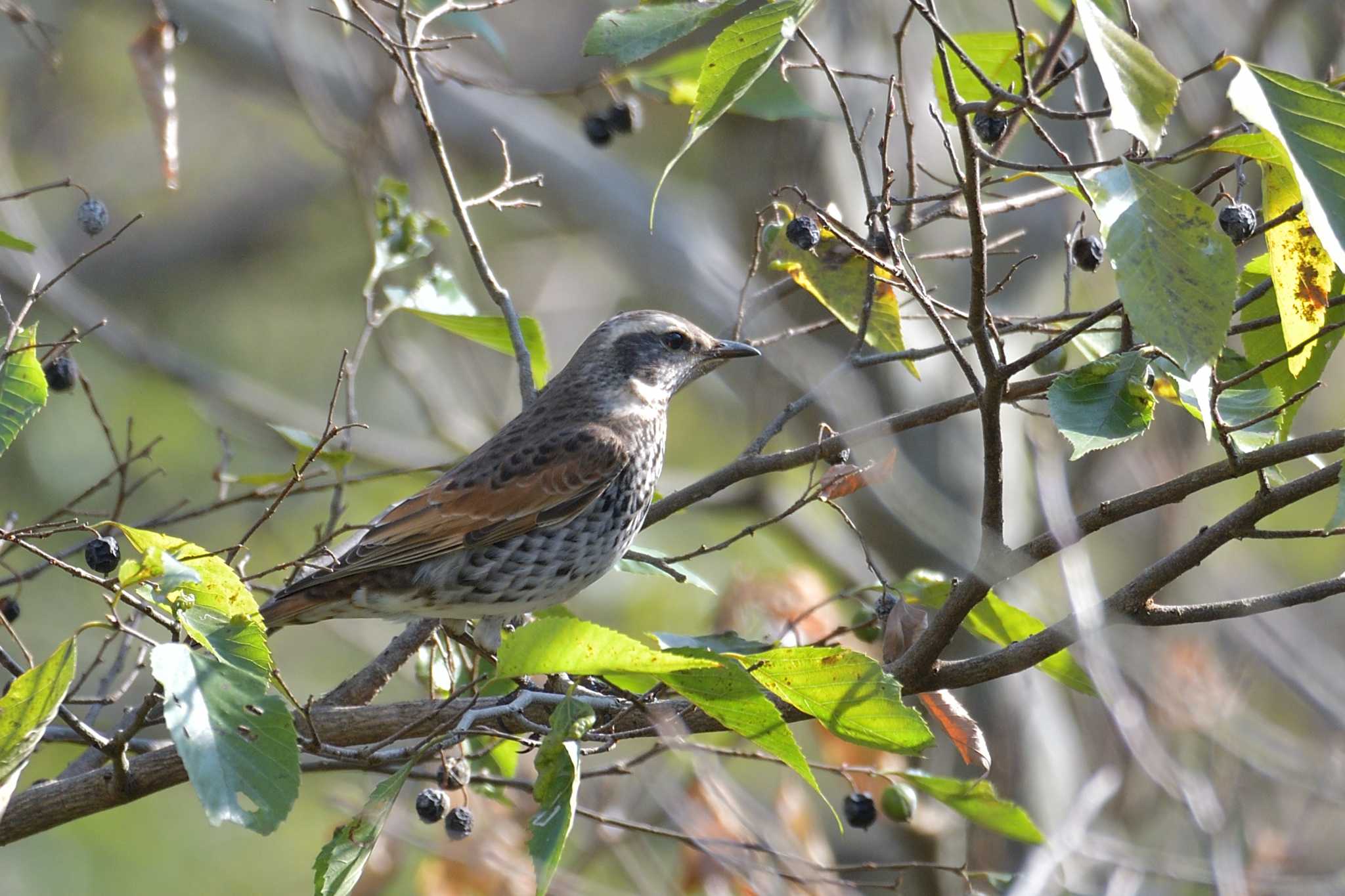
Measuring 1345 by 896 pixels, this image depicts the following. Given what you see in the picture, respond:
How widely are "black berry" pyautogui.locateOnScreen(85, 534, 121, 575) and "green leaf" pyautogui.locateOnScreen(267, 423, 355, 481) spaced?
21.1 inches

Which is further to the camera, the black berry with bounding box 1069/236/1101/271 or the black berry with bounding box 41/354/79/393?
the black berry with bounding box 41/354/79/393

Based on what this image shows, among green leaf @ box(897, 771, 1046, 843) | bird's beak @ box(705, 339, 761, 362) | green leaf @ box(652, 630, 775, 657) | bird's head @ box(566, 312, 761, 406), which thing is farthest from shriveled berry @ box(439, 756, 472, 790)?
bird's head @ box(566, 312, 761, 406)

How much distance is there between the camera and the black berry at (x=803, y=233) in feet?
11.5

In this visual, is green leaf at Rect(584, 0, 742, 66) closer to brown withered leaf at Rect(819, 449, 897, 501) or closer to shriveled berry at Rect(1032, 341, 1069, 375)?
brown withered leaf at Rect(819, 449, 897, 501)

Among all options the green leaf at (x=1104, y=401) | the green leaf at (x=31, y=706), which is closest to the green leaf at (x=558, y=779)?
the green leaf at (x=31, y=706)

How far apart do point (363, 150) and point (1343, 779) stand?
19.7 ft

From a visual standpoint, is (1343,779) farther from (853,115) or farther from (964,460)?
(853,115)

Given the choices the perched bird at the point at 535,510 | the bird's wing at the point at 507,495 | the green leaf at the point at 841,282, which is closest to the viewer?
the green leaf at the point at 841,282

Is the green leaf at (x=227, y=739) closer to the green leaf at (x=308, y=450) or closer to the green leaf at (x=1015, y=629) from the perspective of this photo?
the green leaf at (x=308, y=450)

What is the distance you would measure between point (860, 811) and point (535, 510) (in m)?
1.52

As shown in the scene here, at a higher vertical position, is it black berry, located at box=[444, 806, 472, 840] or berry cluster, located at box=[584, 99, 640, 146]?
berry cluster, located at box=[584, 99, 640, 146]

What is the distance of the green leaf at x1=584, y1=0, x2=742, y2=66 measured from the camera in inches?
110

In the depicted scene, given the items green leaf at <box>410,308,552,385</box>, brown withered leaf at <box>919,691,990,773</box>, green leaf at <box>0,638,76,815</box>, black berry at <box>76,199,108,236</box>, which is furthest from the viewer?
green leaf at <box>410,308,552,385</box>

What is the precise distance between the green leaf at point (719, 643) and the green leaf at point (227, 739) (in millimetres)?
1139
